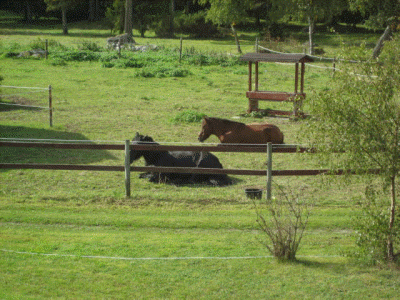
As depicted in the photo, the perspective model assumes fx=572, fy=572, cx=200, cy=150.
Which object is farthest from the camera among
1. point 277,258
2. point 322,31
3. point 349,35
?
point 322,31

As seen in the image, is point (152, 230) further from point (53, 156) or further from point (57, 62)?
point (57, 62)

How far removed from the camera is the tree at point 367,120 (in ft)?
23.1

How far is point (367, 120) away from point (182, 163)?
623 cm

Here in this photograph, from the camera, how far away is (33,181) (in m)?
12.5

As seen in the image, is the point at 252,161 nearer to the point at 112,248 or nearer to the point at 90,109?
the point at 112,248

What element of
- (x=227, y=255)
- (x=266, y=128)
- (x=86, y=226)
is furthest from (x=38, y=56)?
(x=227, y=255)

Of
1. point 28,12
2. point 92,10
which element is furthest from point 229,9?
point 28,12

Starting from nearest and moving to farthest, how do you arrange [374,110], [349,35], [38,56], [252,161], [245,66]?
[374,110]
[252,161]
[245,66]
[38,56]
[349,35]

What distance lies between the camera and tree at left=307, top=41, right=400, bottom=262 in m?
7.05

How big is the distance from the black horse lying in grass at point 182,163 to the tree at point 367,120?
5.29m

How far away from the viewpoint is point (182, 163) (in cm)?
1277

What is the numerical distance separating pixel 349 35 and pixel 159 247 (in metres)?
44.1

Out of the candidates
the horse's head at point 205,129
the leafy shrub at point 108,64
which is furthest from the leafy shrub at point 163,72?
the horse's head at point 205,129

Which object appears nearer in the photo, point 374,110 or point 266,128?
point 374,110
